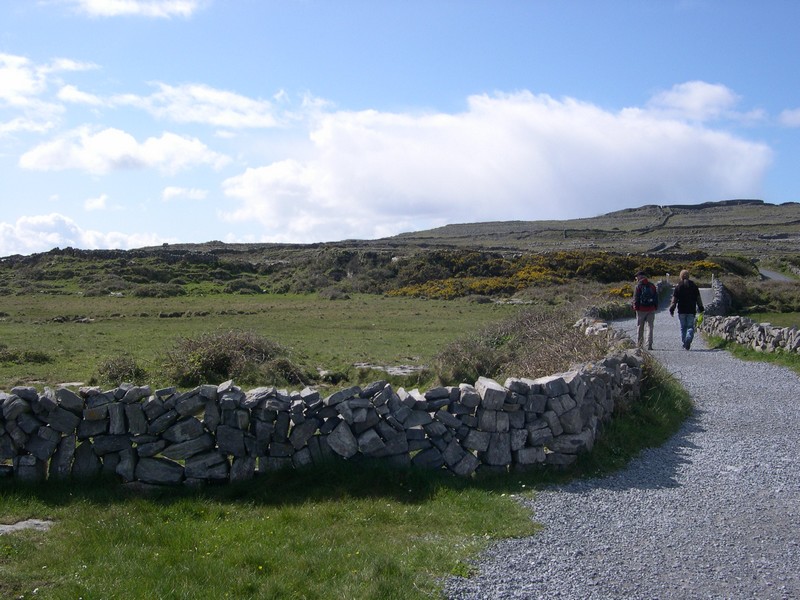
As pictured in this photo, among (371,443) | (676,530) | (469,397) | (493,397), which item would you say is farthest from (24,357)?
(676,530)

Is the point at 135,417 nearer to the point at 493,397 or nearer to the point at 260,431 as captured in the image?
the point at 260,431

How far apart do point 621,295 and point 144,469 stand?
32.2m

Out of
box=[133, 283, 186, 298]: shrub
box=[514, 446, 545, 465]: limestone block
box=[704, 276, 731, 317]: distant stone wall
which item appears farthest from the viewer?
box=[133, 283, 186, 298]: shrub

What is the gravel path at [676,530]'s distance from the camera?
5766 millimetres

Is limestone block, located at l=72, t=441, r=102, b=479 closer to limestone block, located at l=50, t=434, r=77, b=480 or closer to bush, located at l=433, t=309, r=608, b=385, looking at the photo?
limestone block, located at l=50, t=434, r=77, b=480

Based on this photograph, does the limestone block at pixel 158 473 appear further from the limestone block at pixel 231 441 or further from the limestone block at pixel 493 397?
the limestone block at pixel 493 397

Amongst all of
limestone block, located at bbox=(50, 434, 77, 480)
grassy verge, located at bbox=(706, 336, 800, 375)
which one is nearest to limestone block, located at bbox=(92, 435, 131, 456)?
limestone block, located at bbox=(50, 434, 77, 480)

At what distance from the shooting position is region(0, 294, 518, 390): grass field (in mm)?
20109

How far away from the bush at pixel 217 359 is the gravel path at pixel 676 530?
34.6 feet

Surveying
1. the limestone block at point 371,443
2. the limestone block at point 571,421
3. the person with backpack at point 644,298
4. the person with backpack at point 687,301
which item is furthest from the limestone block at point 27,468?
the person with backpack at point 687,301

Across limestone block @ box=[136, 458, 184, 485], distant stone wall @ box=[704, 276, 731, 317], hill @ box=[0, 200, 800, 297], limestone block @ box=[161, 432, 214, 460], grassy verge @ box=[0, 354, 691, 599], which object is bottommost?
grassy verge @ box=[0, 354, 691, 599]

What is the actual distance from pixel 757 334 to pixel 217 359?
1372cm

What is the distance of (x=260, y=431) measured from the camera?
8578 millimetres

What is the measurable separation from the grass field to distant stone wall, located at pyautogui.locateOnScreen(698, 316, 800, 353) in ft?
27.5
